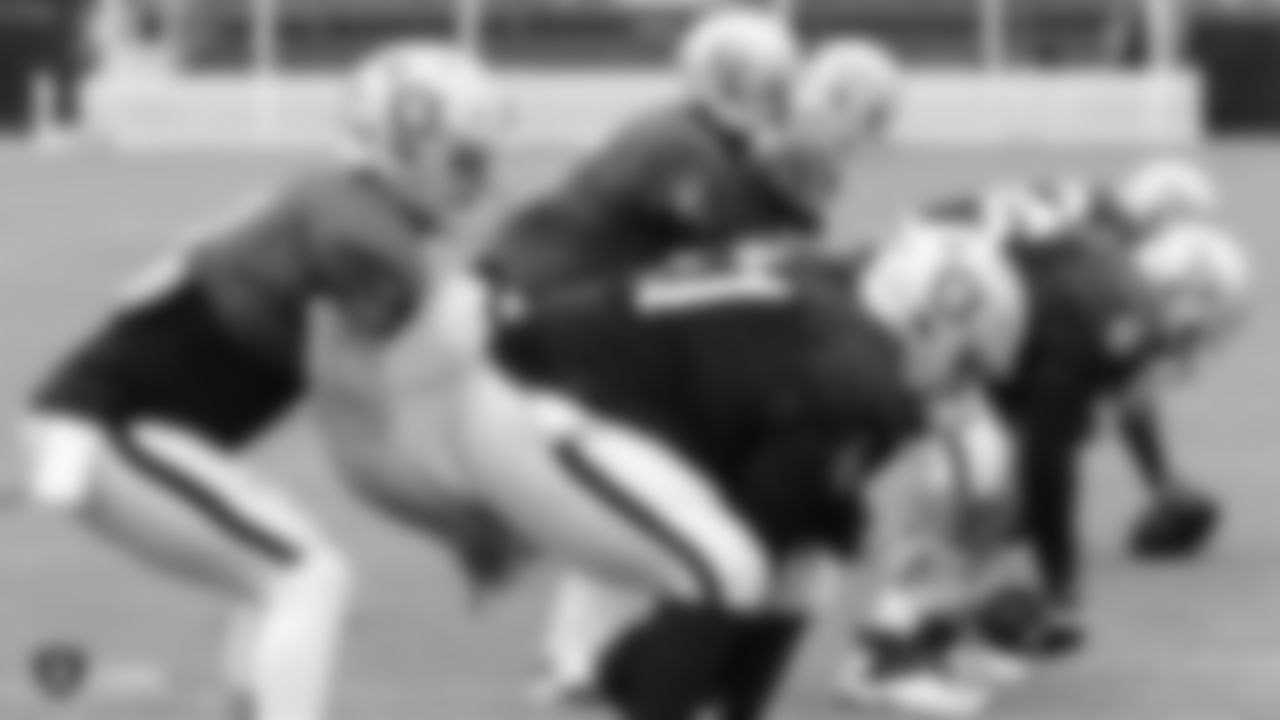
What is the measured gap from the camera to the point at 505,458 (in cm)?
651

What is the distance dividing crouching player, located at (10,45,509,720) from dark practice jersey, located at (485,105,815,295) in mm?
881

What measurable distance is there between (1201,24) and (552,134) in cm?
726

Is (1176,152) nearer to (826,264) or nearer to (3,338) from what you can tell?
(3,338)

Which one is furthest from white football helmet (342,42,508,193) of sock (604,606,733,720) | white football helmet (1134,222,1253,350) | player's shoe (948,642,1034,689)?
white football helmet (1134,222,1253,350)

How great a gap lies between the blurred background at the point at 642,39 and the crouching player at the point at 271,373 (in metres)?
30.1

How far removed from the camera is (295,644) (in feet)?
22.3

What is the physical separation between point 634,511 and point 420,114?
0.88m

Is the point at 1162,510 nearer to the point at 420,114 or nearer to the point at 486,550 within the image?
the point at 486,550

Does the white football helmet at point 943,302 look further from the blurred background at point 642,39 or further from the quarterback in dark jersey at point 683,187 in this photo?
the blurred background at point 642,39

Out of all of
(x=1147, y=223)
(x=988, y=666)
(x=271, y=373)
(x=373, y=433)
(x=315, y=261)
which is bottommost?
(x=988, y=666)

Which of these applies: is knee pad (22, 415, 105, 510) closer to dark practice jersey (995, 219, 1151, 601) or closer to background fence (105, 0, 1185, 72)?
dark practice jersey (995, 219, 1151, 601)

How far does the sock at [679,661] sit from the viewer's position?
629 centimetres

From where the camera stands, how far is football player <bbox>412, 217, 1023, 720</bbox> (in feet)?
20.8

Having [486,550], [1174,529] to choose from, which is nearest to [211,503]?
[486,550]
